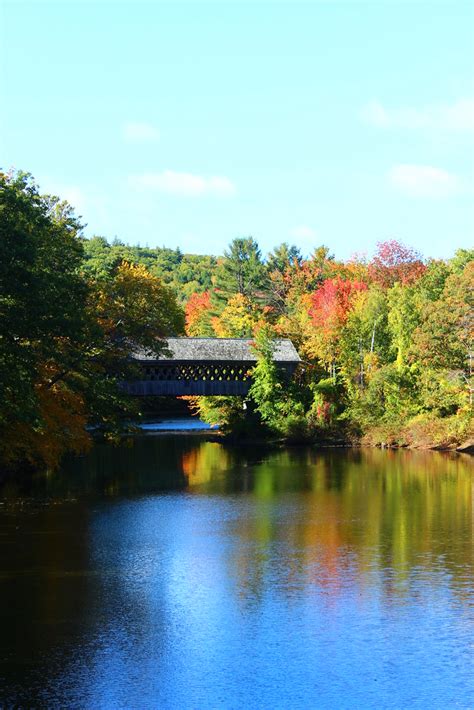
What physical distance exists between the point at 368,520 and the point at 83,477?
1548 centimetres

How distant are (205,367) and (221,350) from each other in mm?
1862

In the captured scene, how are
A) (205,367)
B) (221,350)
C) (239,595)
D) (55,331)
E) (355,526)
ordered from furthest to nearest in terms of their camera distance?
(205,367) < (221,350) < (55,331) < (355,526) < (239,595)

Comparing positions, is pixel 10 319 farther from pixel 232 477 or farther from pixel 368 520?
pixel 232 477

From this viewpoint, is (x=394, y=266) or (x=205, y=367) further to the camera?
(x=394, y=266)

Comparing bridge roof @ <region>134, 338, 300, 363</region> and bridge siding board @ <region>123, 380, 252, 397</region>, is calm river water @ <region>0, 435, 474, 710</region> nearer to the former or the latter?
bridge siding board @ <region>123, 380, 252, 397</region>

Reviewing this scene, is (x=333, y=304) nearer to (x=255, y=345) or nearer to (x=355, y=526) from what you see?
(x=255, y=345)

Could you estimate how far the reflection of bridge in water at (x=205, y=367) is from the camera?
56500 millimetres

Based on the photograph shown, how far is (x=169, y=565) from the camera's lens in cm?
2320

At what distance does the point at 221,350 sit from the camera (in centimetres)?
5853

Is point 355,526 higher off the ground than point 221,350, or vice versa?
point 221,350

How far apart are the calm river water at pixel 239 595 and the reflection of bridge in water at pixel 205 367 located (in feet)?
64.1

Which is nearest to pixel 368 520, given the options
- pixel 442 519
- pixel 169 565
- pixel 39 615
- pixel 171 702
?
pixel 442 519

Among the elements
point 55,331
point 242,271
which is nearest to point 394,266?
point 242,271

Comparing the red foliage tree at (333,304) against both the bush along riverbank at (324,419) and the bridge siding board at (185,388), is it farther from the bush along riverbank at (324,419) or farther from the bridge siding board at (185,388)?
the bridge siding board at (185,388)
